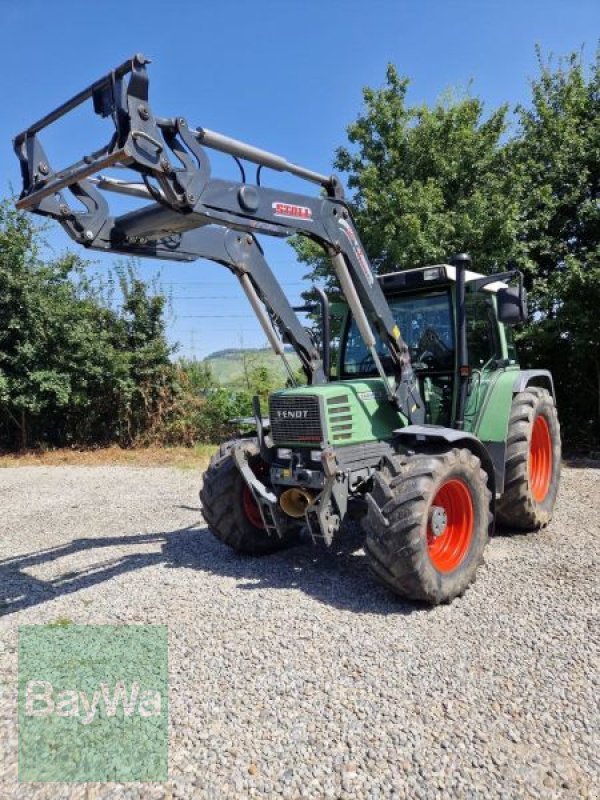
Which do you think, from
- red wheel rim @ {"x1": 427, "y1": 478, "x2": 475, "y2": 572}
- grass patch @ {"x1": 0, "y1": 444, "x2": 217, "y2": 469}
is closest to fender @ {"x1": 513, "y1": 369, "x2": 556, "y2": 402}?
red wheel rim @ {"x1": 427, "y1": 478, "x2": 475, "y2": 572}

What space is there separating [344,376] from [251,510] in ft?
5.22

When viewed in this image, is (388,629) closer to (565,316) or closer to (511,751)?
(511,751)

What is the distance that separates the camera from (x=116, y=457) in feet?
40.6

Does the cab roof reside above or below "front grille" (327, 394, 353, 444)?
above

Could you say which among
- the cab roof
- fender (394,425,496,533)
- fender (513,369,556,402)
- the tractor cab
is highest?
the cab roof

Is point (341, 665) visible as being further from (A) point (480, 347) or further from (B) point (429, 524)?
(A) point (480, 347)

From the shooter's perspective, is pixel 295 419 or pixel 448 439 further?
pixel 295 419

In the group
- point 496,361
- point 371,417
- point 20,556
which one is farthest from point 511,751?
point 20,556

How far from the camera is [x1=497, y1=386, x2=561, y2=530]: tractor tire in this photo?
552 centimetres

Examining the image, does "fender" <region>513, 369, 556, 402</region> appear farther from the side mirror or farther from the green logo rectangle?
the green logo rectangle

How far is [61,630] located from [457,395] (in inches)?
140

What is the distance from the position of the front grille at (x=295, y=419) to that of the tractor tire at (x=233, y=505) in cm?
43

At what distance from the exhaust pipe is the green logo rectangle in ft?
4.24

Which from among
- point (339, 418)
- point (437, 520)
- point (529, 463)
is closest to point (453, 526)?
point (437, 520)
